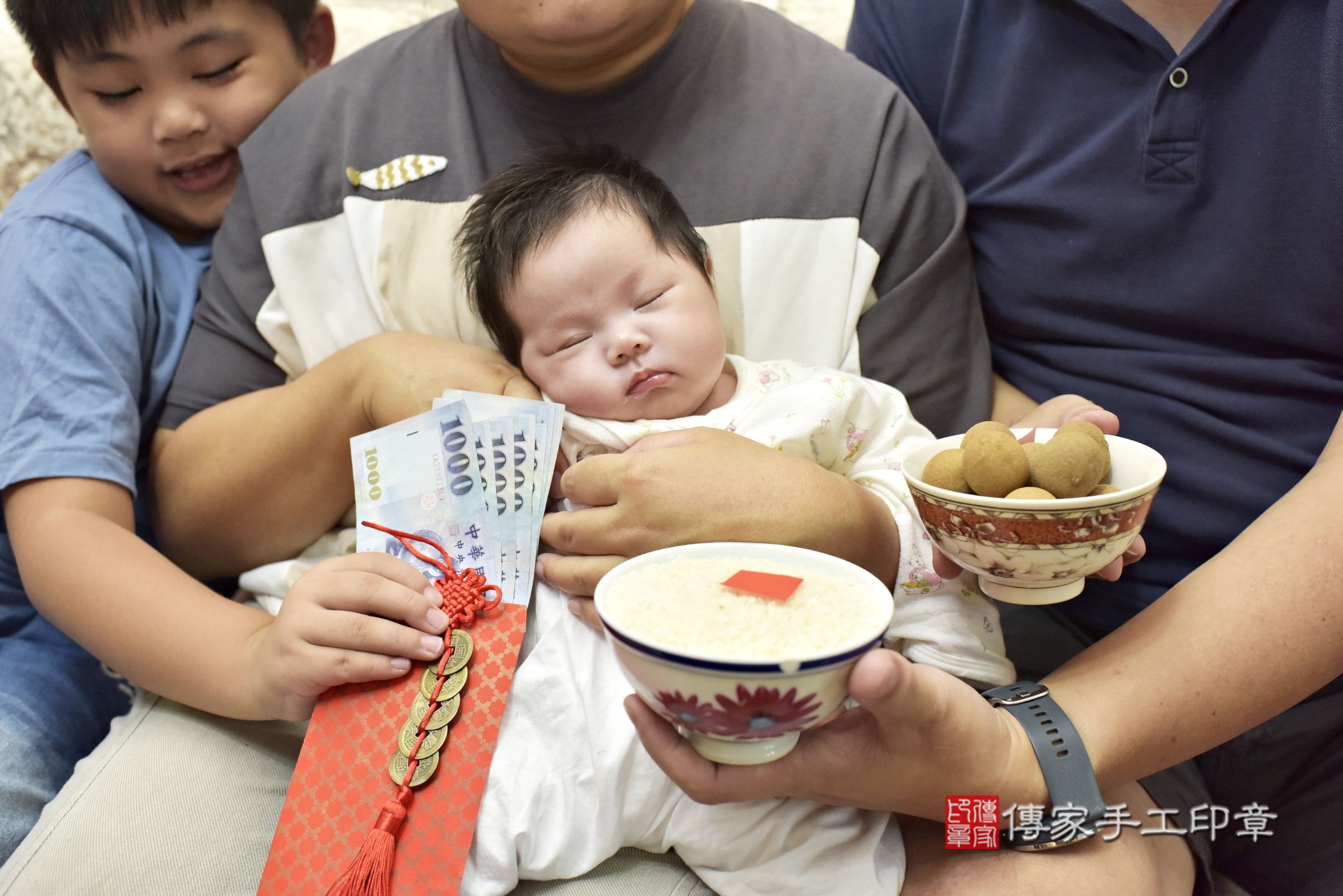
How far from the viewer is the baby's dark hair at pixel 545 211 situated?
1.15m

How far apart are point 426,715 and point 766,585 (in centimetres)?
42

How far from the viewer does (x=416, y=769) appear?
0.94m

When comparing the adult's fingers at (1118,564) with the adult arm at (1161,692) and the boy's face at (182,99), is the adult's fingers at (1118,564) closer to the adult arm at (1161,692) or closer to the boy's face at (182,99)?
the adult arm at (1161,692)

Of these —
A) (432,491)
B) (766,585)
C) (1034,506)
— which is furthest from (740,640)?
(432,491)

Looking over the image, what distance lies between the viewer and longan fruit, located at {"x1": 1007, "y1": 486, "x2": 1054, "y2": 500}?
2.70 feet

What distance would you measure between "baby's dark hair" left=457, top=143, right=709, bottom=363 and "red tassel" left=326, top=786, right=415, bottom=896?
59cm

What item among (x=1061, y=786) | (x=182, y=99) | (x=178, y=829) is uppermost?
(x=182, y=99)

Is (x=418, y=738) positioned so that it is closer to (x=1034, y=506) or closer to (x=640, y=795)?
(x=640, y=795)

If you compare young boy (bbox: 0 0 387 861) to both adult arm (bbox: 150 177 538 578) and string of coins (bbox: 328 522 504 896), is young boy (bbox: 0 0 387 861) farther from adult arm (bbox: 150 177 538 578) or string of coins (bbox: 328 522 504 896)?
string of coins (bbox: 328 522 504 896)

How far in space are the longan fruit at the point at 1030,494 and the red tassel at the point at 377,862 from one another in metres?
0.66

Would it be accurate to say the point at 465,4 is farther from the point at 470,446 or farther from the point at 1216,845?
the point at 1216,845

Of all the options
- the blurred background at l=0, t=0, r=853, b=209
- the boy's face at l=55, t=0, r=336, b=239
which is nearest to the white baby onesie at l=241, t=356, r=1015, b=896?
the boy's face at l=55, t=0, r=336, b=239

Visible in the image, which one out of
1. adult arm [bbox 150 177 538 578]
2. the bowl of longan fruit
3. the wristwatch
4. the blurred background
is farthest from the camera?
the blurred background

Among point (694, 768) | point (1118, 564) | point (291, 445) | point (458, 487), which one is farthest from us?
point (291, 445)
